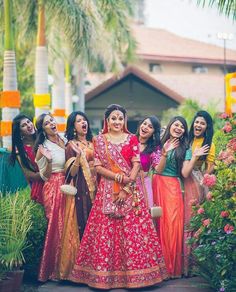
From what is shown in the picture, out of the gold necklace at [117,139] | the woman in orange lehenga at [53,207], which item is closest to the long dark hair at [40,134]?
the woman in orange lehenga at [53,207]

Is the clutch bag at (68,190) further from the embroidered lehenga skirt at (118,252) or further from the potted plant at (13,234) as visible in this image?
the potted plant at (13,234)

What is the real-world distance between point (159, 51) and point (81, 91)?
48.6 ft

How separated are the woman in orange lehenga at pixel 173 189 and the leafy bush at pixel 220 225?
1.95 feet

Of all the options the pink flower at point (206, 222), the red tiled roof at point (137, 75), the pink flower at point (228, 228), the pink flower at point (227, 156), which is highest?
the red tiled roof at point (137, 75)

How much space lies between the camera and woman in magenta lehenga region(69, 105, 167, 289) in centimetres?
643

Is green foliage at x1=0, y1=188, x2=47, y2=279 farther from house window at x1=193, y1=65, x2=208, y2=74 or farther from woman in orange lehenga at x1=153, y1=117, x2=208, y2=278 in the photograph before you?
house window at x1=193, y1=65, x2=208, y2=74

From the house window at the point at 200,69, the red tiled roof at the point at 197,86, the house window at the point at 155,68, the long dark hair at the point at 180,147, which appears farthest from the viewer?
the house window at the point at 200,69

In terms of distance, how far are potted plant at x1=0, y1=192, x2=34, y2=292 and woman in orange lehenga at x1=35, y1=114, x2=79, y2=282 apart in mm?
512

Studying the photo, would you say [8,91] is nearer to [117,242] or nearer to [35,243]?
[35,243]

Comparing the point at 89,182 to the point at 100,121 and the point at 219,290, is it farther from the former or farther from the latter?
the point at 100,121

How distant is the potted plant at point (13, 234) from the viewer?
19.6 ft

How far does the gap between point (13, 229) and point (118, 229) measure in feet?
3.54

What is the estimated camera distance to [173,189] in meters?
7.23

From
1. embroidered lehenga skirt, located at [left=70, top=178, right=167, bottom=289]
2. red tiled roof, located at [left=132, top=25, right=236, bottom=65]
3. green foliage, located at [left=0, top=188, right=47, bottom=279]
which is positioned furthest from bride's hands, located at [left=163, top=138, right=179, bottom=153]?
Result: red tiled roof, located at [left=132, top=25, right=236, bottom=65]
